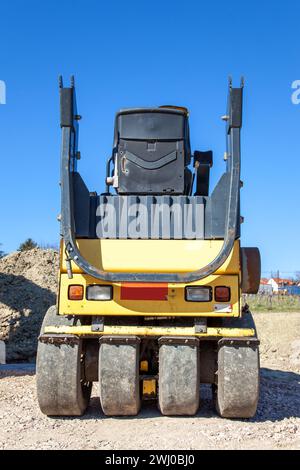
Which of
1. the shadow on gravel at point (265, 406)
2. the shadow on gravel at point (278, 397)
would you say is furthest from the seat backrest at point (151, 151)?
the shadow on gravel at point (278, 397)

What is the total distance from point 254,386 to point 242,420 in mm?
500

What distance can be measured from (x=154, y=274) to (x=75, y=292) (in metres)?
0.85

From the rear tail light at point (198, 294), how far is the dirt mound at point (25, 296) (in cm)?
962

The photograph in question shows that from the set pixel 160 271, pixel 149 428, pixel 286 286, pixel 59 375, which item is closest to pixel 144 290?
pixel 160 271

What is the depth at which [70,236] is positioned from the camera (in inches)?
240

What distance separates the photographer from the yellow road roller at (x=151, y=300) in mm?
6051

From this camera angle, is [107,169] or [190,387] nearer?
[190,387]

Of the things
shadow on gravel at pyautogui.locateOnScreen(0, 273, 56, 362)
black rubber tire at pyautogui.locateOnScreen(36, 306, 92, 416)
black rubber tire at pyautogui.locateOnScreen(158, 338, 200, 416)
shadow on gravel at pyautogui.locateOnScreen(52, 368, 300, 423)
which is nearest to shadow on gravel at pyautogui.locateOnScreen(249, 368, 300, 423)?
shadow on gravel at pyautogui.locateOnScreen(52, 368, 300, 423)

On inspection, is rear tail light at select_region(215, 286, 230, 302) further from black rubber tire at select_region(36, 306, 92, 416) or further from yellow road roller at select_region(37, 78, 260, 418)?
black rubber tire at select_region(36, 306, 92, 416)

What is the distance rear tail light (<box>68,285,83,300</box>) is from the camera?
618cm

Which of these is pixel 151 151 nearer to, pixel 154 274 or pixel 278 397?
pixel 154 274

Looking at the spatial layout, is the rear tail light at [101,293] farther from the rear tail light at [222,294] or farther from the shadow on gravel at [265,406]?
the shadow on gravel at [265,406]
